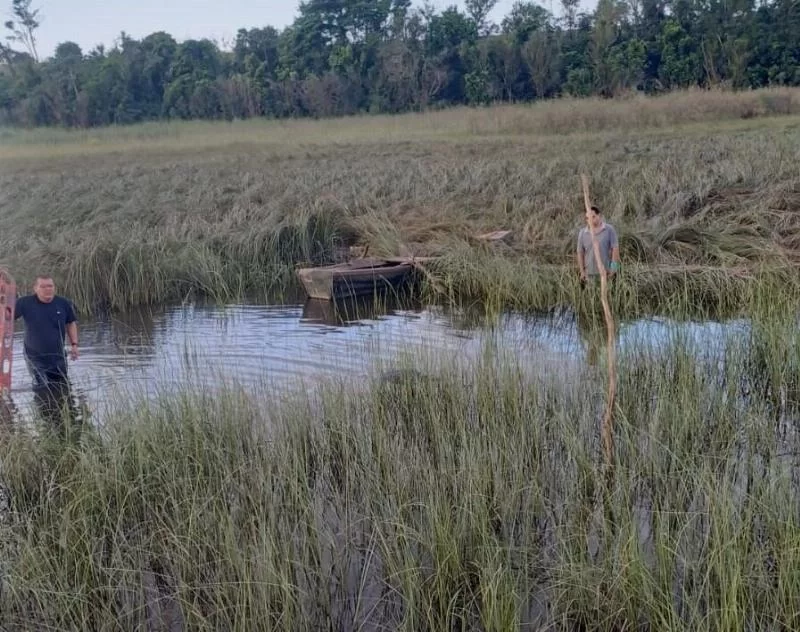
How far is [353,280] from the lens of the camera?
11.6m

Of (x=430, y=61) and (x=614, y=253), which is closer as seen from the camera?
(x=614, y=253)

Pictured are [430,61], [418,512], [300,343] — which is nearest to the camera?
[418,512]

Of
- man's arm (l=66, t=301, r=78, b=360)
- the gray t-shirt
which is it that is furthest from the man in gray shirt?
man's arm (l=66, t=301, r=78, b=360)

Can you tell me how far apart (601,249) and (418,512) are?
5787 millimetres

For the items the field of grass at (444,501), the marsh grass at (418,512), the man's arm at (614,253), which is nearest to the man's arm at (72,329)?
the field of grass at (444,501)

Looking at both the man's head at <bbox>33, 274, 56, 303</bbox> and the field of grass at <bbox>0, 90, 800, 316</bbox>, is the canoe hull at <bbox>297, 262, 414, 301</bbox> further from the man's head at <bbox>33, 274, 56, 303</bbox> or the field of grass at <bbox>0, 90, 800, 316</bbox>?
the man's head at <bbox>33, 274, 56, 303</bbox>

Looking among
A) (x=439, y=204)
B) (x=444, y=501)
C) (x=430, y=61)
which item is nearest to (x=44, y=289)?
(x=444, y=501)

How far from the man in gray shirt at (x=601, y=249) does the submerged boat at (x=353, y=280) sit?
3179 millimetres

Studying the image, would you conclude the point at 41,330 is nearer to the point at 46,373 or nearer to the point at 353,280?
the point at 46,373

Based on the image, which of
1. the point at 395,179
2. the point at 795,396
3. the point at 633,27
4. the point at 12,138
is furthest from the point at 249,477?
the point at 633,27

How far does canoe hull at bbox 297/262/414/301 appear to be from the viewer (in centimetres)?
1152

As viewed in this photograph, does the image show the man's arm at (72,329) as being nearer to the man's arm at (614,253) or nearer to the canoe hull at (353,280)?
the canoe hull at (353,280)

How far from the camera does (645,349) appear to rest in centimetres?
605

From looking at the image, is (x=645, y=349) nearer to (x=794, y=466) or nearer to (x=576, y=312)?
(x=794, y=466)
